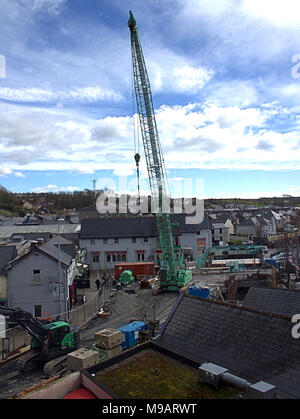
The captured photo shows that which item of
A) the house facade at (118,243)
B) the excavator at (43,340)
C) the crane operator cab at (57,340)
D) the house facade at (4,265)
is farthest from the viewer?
the house facade at (118,243)

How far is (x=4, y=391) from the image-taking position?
49.4ft

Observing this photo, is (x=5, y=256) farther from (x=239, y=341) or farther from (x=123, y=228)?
(x=239, y=341)

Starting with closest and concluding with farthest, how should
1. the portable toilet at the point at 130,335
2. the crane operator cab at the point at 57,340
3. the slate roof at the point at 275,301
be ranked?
1. the slate roof at the point at 275,301
2. the portable toilet at the point at 130,335
3. the crane operator cab at the point at 57,340

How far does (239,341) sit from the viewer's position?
30.4 ft

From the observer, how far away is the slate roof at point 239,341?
8.09m

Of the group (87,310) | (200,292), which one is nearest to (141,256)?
(87,310)

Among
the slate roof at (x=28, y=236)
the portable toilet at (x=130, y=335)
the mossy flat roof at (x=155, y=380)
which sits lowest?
the portable toilet at (x=130, y=335)

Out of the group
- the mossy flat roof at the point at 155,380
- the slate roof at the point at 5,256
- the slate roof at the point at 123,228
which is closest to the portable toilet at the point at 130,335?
the mossy flat roof at the point at 155,380

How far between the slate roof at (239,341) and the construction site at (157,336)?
A: 28 mm

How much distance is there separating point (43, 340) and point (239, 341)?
12.4m

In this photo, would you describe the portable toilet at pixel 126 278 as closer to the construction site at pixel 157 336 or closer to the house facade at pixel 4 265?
the construction site at pixel 157 336

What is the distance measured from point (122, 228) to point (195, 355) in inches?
1439

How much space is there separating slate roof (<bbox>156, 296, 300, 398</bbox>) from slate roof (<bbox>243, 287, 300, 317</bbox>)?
5701 millimetres

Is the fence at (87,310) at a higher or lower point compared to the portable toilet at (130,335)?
lower
